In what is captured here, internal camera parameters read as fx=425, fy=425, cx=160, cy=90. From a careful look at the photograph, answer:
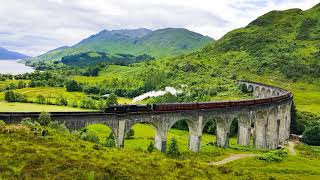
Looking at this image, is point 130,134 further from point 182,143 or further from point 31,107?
point 31,107

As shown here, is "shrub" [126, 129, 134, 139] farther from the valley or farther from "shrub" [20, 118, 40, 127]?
"shrub" [20, 118, 40, 127]

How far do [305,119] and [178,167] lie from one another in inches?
3089

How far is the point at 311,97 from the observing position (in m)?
149

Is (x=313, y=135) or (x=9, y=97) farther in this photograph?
(x=9, y=97)

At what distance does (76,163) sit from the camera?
39.5 m

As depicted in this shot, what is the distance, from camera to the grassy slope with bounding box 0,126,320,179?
122 ft

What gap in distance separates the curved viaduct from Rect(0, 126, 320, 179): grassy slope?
316 inches

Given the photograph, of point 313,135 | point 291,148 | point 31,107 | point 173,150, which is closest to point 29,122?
point 173,150

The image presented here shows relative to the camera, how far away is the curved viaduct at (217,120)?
5575 centimetres

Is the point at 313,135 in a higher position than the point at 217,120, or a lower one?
lower

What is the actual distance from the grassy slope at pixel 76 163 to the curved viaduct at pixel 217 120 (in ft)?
26.3

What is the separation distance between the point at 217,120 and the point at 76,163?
1652 inches

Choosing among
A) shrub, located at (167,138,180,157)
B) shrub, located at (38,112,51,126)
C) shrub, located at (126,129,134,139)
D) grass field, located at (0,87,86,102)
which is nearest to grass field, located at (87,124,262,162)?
shrub, located at (126,129,134,139)

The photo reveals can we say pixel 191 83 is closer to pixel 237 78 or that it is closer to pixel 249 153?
pixel 237 78
